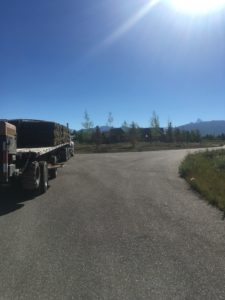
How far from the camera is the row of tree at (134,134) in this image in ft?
244

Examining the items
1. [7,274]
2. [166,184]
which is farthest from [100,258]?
[166,184]

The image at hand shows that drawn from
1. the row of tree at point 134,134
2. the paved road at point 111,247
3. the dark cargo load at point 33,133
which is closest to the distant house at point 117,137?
the row of tree at point 134,134

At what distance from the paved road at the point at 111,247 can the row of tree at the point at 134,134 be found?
55479 mm

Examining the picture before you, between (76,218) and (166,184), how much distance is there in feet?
24.0

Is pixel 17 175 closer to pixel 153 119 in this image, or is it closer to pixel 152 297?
pixel 152 297

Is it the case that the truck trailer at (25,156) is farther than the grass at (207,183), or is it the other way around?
the grass at (207,183)

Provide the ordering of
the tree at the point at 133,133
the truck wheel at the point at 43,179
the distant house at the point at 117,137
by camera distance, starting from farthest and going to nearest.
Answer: the distant house at the point at 117,137, the tree at the point at 133,133, the truck wheel at the point at 43,179

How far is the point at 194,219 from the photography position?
10148 millimetres

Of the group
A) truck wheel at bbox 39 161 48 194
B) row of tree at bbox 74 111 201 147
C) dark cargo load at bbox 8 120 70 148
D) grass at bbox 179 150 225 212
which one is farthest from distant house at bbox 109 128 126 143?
truck wheel at bbox 39 161 48 194

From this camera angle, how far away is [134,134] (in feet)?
238

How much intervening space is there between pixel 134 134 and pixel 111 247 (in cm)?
6525

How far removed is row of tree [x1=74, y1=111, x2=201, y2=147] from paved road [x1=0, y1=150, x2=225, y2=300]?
55479 millimetres

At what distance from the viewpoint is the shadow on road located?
11691 mm

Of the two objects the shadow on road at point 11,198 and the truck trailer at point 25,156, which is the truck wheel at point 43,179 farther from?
the shadow on road at point 11,198
